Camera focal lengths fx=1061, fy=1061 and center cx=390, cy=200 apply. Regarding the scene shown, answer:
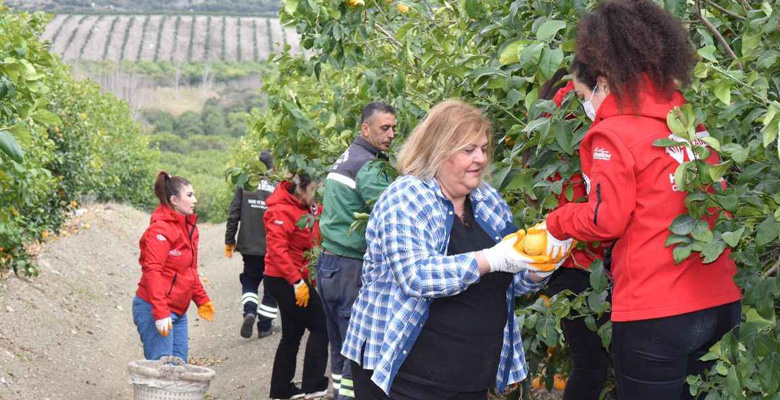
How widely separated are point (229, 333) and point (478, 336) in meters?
8.67

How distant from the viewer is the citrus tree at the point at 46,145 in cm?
500

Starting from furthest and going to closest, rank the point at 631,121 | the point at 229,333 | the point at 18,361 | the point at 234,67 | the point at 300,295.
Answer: the point at 234,67 < the point at 229,333 < the point at 18,361 < the point at 300,295 < the point at 631,121

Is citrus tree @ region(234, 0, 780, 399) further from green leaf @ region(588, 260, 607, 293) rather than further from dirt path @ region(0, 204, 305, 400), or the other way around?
dirt path @ region(0, 204, 305, 400)

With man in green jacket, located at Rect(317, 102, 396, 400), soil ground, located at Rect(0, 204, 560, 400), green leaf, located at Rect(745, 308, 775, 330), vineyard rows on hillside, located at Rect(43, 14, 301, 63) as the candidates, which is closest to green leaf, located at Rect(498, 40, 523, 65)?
green leaf, located at Rect(745, 308, 775, 330)

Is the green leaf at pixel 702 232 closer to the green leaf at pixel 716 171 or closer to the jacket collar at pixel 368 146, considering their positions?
the green leaf at pixel 716 171

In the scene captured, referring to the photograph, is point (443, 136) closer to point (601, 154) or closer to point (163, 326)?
point (601, 154)

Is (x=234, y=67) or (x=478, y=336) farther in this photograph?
(x=234, y=67)

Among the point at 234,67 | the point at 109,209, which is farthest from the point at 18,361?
the point at 234,67

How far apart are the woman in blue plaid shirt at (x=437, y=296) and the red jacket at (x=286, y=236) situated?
12.8 feet

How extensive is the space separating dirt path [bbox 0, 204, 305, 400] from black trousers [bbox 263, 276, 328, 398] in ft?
2.55

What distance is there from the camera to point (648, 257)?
124 inches

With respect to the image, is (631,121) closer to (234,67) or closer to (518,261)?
(518,261)

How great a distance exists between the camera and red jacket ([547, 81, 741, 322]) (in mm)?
3074

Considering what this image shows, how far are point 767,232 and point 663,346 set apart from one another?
542mm
